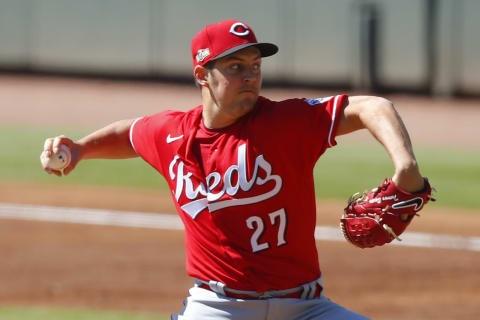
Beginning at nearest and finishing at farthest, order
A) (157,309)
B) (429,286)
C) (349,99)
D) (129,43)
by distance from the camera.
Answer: (349,99)
(157,309)
(429,286)
(129,43)

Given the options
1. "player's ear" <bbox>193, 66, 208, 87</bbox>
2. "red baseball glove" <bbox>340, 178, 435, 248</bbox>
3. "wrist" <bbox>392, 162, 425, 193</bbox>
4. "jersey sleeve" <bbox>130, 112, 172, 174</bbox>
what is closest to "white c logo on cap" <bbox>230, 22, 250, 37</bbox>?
"player's ear" <bbox>193, 66, 208, 87</bbox>

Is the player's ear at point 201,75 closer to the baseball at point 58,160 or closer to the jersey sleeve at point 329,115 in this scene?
the jersey sleeve at point 329,115

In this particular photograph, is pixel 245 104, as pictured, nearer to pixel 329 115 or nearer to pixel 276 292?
pixel 329 115

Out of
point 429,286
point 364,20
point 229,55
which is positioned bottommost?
point 429,286

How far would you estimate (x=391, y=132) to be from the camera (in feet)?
10.7

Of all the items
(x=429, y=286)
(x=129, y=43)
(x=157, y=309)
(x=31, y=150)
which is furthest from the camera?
(x=129, y=43)

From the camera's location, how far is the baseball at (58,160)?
4.18m

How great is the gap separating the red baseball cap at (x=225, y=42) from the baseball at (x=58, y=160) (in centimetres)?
83

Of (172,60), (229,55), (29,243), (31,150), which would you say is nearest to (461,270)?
(29,243)

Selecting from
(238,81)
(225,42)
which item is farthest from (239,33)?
(238,81)

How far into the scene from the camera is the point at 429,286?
7.37m

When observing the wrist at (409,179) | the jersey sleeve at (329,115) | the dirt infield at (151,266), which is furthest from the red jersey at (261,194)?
the dirt infield at (151,266)

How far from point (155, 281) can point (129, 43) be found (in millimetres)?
15294

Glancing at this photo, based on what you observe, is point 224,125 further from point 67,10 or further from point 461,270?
point 67,10
